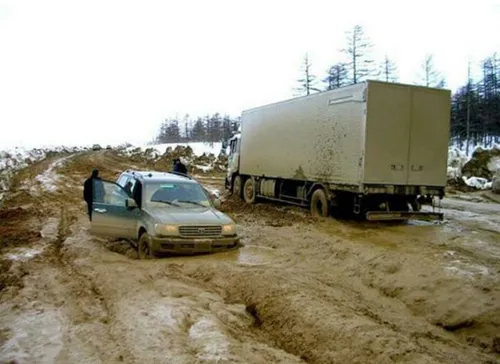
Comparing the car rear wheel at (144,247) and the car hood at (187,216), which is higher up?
the car hood at (187,216)

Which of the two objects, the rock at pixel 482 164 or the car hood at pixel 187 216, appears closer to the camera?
the car hood at pixel 187 216

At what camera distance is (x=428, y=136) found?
13453 mm

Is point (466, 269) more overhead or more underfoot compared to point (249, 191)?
more underfoot

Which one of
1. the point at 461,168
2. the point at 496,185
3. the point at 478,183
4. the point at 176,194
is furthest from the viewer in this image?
the point at 461,168

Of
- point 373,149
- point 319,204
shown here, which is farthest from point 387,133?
point 319,204

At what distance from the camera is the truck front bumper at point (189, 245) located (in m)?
9.10

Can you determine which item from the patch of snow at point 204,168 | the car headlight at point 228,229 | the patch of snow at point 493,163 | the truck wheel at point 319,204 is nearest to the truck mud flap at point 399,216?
the truck wheel at point 319,204

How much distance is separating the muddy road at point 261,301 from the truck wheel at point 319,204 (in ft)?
8.19

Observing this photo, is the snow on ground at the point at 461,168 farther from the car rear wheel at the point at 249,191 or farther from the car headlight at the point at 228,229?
the car headlight at the point at 228,229

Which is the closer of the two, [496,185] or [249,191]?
[249,191]

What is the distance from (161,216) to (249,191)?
11257 millimetres

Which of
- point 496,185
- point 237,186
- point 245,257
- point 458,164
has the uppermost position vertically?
point 458,164

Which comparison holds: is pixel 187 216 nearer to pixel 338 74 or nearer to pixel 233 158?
pixel 233 158

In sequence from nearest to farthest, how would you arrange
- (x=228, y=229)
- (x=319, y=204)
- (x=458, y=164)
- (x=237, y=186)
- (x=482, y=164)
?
(x=228, y=229), (x=319, y=204), (x=237, y=186), (x=482, y=164), (x=458, y=164)
